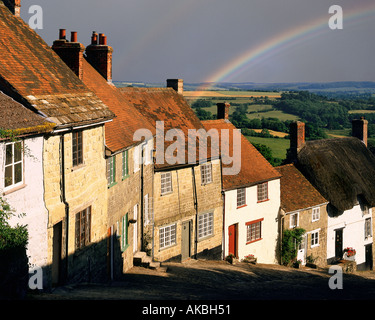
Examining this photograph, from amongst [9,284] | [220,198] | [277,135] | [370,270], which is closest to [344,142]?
[370,270]

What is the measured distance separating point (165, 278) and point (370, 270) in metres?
24.7

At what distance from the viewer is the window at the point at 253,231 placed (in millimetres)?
30642

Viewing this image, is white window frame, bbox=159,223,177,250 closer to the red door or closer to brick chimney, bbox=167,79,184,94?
the red door

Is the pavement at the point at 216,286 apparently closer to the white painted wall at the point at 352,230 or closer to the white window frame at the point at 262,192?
the white window frame at the point at 262,192

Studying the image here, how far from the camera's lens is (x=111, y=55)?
25.0 meters

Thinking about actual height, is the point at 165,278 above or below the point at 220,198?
below

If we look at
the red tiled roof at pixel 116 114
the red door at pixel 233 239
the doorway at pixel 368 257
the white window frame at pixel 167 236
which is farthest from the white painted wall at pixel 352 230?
the red tiled roof at pixel 116 114

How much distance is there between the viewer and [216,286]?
1823 centimetres

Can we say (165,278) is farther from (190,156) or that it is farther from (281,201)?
(281,201)

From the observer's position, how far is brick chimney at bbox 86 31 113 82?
969 inches

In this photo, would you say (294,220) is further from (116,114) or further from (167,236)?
(116,114)

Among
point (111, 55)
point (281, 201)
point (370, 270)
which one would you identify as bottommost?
point (370, 270)

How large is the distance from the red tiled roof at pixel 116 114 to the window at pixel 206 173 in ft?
14.8

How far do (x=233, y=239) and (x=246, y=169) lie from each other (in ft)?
14.8
